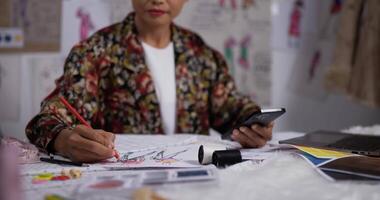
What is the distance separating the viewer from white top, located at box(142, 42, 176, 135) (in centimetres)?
113

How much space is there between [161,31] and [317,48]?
114cm

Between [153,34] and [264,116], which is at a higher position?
[153,34]

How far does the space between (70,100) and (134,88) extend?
0.20 meters

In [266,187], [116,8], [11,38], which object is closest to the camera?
[266,187]

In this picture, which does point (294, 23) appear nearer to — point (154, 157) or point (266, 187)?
point (154, 157)

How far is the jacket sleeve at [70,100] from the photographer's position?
808 mm

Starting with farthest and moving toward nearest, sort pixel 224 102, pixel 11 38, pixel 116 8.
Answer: pixel 116 8, pixel 11 38, pixel 224 102

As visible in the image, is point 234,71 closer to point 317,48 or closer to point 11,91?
point 317,48

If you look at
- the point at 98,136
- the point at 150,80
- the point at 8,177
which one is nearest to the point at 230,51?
the point at 150,80

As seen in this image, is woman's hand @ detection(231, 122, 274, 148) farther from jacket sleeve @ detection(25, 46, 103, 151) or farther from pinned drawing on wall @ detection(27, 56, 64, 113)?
pinned drawing on wall @ detection(27, 56, 64, 113)

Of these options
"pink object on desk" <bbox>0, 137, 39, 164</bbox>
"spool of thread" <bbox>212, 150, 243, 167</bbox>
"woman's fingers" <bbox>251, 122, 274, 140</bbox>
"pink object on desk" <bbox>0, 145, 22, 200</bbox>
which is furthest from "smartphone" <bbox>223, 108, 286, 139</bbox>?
"pink object on desk" <bbox>0, 145, 22, 200</bbox>

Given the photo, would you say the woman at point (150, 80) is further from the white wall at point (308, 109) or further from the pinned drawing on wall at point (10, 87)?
the white wall at point (308, 109)

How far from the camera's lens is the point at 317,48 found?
6.73 feet

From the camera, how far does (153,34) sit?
1.15 m
